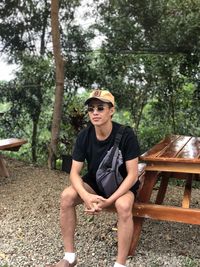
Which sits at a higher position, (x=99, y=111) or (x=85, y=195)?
(x=99, y=111)

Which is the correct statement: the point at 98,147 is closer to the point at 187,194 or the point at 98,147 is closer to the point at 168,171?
the point at 168,171

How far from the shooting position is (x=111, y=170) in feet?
10.8

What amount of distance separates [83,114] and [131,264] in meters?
3.99

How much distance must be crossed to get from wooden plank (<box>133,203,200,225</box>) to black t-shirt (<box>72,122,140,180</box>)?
0.34 metres

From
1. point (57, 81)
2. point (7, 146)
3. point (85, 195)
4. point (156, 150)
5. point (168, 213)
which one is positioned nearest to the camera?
point (85, 195)

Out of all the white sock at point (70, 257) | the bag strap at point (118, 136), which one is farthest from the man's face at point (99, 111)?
the white sock at point (70, 257)

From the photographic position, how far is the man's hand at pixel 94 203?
319 centimetres

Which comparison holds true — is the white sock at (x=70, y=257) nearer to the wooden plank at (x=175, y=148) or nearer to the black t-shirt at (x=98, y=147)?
the black t-shirt at (x=98, y=147)

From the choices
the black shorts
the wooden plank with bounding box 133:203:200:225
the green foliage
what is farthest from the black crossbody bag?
the green foliage

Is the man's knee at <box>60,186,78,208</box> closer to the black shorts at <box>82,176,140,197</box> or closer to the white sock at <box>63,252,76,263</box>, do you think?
the black shorts at <box>82,176,140,197</box>

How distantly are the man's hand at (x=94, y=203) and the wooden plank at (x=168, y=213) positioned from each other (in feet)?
1.47

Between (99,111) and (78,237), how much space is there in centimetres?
127

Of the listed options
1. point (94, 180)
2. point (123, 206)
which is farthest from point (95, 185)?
point (123, 206)

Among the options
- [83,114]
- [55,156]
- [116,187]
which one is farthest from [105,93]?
[83,114]
